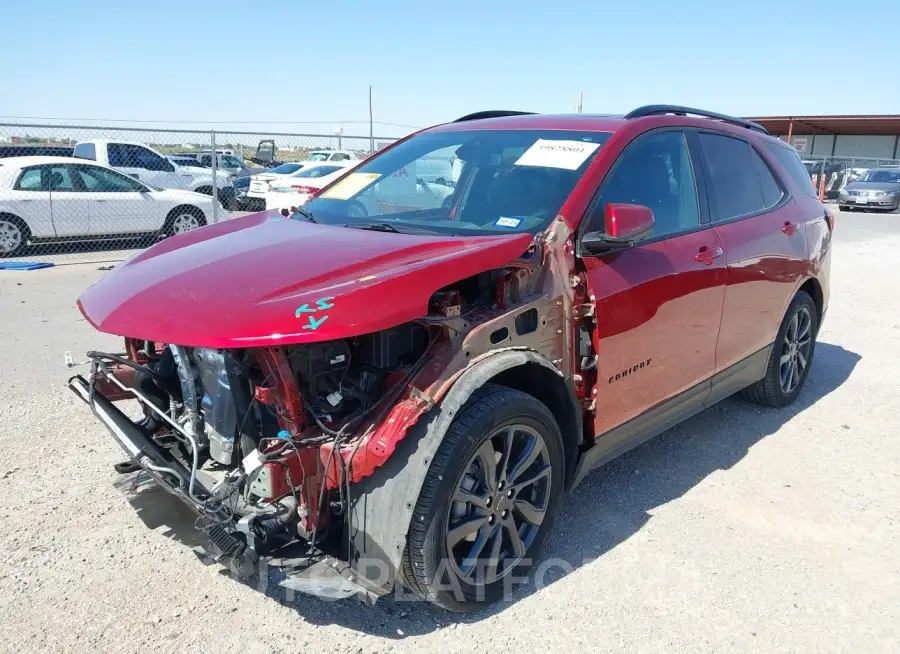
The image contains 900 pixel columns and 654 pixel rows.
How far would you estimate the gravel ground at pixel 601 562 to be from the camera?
2.68 meters

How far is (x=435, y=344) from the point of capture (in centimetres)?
265

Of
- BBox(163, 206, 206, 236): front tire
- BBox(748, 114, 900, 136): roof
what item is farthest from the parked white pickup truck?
BBox(748, 114, 900, 136): roof

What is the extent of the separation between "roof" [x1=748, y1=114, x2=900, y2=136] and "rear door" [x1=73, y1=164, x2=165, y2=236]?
28.7m

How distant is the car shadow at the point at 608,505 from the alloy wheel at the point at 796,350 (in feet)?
0.71

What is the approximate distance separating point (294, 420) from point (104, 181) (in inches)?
418

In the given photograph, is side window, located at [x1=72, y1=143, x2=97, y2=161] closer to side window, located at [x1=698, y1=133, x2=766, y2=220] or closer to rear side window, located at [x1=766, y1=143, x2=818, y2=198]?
rear side window, located at [x1=766, y1=143, x2=818, y2=198]

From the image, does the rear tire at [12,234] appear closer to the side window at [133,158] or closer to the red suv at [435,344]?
the side window at [133,158]

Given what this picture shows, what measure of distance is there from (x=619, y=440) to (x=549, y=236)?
110 cm

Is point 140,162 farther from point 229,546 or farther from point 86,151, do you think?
point 229,546

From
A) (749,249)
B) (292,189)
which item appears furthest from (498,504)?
(292,189)

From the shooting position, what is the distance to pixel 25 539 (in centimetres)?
319

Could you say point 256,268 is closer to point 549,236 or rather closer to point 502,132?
point 549,236

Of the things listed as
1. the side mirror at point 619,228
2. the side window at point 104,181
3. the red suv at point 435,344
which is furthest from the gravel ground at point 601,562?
the side window at point 104,181

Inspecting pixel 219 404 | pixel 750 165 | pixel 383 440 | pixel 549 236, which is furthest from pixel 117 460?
pixel 750 165
